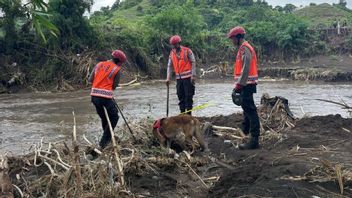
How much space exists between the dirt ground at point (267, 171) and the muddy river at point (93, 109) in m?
2.45

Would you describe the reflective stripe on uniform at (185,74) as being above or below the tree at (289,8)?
below

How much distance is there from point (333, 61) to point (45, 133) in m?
25.2

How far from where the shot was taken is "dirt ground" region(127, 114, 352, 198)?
569 cm

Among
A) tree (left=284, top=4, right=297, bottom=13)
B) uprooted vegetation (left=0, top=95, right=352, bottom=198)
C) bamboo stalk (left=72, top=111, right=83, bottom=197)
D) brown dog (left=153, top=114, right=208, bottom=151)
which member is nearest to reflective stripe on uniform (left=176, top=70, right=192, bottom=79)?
uprooted vegetation (left=0, top=95, right=352, bottom=198)

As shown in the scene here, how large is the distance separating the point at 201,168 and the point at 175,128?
861mm

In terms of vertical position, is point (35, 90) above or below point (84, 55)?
below

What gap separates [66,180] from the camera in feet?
18.4

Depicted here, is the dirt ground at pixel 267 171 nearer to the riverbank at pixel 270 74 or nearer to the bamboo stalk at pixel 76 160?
the bamboo stalk at pixel 76 160

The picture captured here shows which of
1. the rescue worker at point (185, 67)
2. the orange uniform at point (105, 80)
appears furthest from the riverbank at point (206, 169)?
the rescue worker at point (185, 67)

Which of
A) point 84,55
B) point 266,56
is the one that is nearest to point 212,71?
point 266,56

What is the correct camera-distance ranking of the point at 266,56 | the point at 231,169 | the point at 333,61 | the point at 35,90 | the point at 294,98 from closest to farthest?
the point at 231,169 < the point at 294,98 < the point at 35,90 < the point at 333,61 < the point at 266,56

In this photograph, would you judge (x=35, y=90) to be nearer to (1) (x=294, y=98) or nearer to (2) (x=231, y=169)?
(1) (x=294, y=98)

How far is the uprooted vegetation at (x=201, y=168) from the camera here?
5664 millimetres

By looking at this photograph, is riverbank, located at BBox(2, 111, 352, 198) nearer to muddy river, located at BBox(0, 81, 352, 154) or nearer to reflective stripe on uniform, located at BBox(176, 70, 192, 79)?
muddy river, located at BBox(0, 81, 352, 154)
